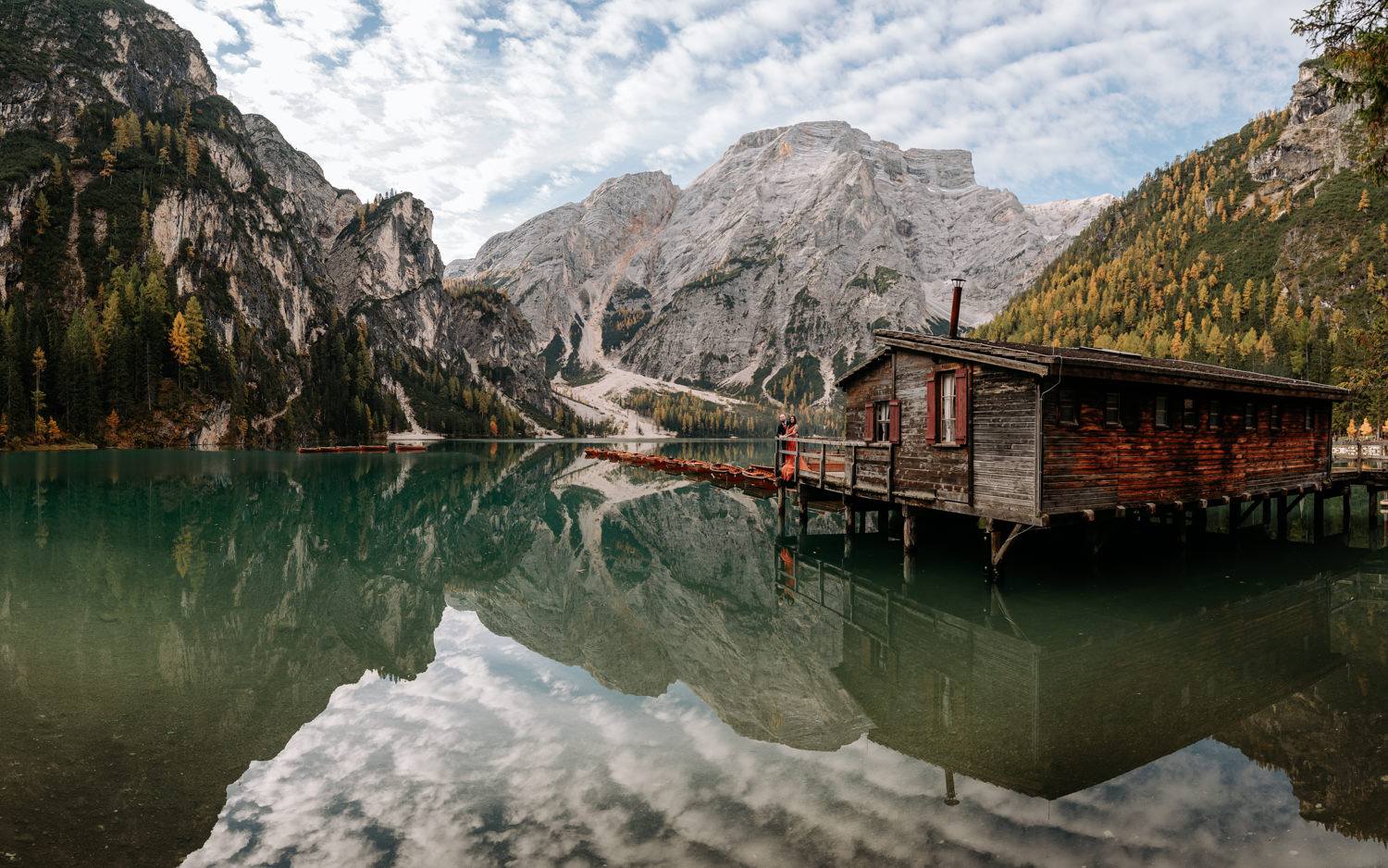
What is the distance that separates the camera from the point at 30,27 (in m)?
170

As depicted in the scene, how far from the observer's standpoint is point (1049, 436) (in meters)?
18.4

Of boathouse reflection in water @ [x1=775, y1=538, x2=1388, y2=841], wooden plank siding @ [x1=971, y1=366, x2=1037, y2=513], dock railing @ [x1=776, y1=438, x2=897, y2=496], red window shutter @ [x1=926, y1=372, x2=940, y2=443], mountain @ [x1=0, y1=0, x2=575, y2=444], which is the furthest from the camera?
mountain @ [x1=0, y1=0, x2=575, y2=444]

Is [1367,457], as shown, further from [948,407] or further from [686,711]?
[686,711]

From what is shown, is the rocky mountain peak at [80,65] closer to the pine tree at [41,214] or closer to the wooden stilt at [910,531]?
the pine tree at [41,214]

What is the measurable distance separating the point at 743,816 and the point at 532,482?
53195 millimetres

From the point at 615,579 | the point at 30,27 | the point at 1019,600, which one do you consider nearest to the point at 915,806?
the point at 1019,600

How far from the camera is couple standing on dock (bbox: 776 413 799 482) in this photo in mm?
31188

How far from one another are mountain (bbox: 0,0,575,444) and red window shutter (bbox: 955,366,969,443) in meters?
125

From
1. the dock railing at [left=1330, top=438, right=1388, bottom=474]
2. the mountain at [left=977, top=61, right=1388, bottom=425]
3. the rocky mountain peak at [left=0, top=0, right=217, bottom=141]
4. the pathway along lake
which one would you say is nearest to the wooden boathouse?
the pathway along lake

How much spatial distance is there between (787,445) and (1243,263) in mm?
176437

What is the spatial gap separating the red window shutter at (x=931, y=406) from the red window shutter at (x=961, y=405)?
0.94 metres

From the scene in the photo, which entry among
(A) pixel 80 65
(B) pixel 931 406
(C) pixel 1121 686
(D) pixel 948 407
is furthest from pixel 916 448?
(A) pixel 80 65

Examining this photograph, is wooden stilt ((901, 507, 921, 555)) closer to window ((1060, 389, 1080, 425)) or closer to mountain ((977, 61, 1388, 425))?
window ((1060, 389, 1080, 425))

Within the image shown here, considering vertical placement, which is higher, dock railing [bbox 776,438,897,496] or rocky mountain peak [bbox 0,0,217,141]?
rocky mountain peak [bbox 0,0,217,141]
